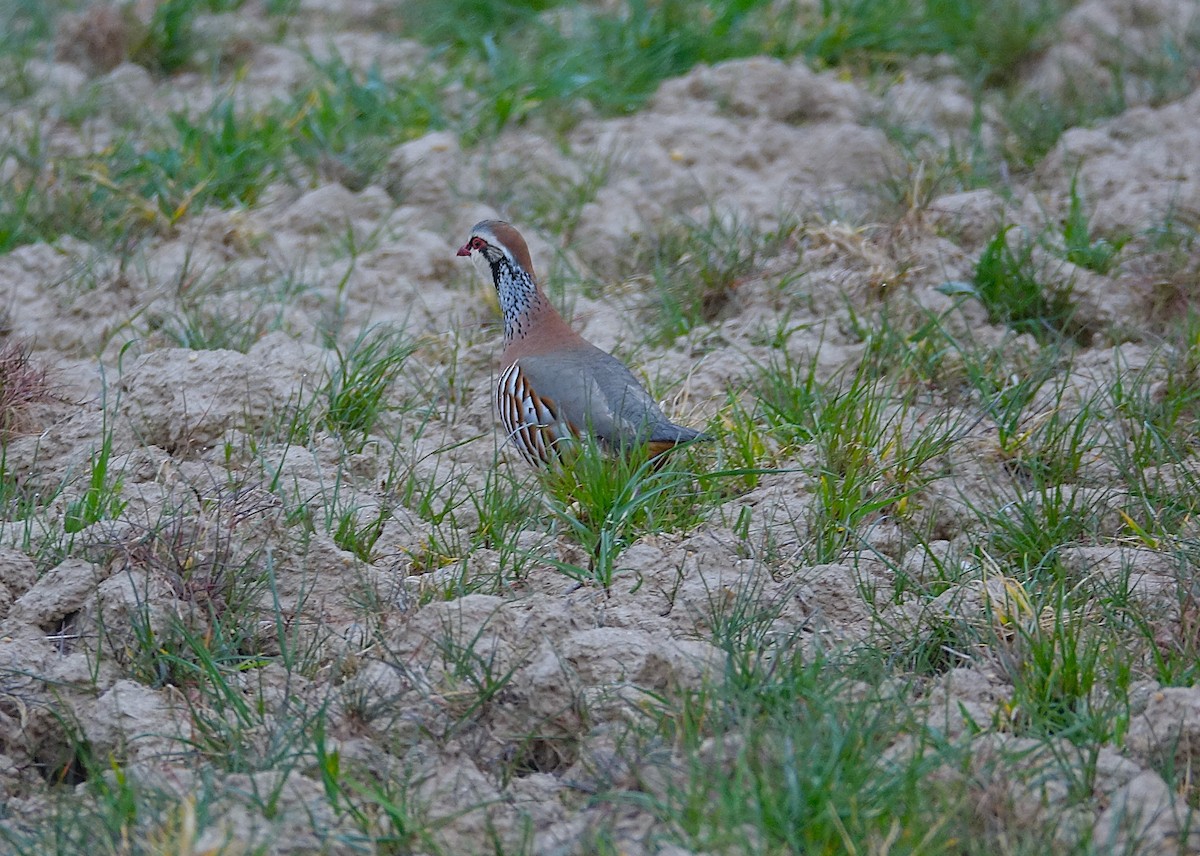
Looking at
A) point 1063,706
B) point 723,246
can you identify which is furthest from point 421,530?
point 723,246

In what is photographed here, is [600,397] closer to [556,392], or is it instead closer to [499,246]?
[556,392]

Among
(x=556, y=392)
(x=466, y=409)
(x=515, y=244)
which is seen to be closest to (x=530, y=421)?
(x=556, y=392)

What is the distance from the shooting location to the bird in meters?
3.46

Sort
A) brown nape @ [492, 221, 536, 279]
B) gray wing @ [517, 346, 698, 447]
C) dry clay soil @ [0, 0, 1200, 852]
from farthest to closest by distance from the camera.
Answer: brown nape @ [492, 221, 536, 279] < gray wing @ [517, 346, 698, 447] < dry clay soil @ [0, 0, 1200, 852]

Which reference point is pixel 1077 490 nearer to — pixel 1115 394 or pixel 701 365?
pixel 1115 394

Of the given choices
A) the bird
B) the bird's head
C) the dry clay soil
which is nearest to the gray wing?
the bird

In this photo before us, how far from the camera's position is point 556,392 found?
11.9 feet

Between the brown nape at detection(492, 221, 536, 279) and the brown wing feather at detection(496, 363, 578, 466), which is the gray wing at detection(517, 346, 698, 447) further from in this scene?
the brown nape at detection(492, 221, 536, 279)

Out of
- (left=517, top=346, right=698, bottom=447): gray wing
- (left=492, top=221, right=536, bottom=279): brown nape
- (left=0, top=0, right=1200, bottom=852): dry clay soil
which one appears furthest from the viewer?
(left=492, top=221, right=536, bottom=279): brown nape

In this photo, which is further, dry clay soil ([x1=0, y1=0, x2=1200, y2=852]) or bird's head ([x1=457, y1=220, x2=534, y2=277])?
bird's head ([x1=457, y1=220, x2=534, y2=277])

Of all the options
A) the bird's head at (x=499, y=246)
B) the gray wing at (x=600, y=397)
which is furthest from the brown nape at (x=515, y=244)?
the gray wing at (x=600, y=397)

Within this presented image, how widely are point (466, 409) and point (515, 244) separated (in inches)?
19.2

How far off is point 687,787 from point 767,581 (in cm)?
78

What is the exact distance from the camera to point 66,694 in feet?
8.93
